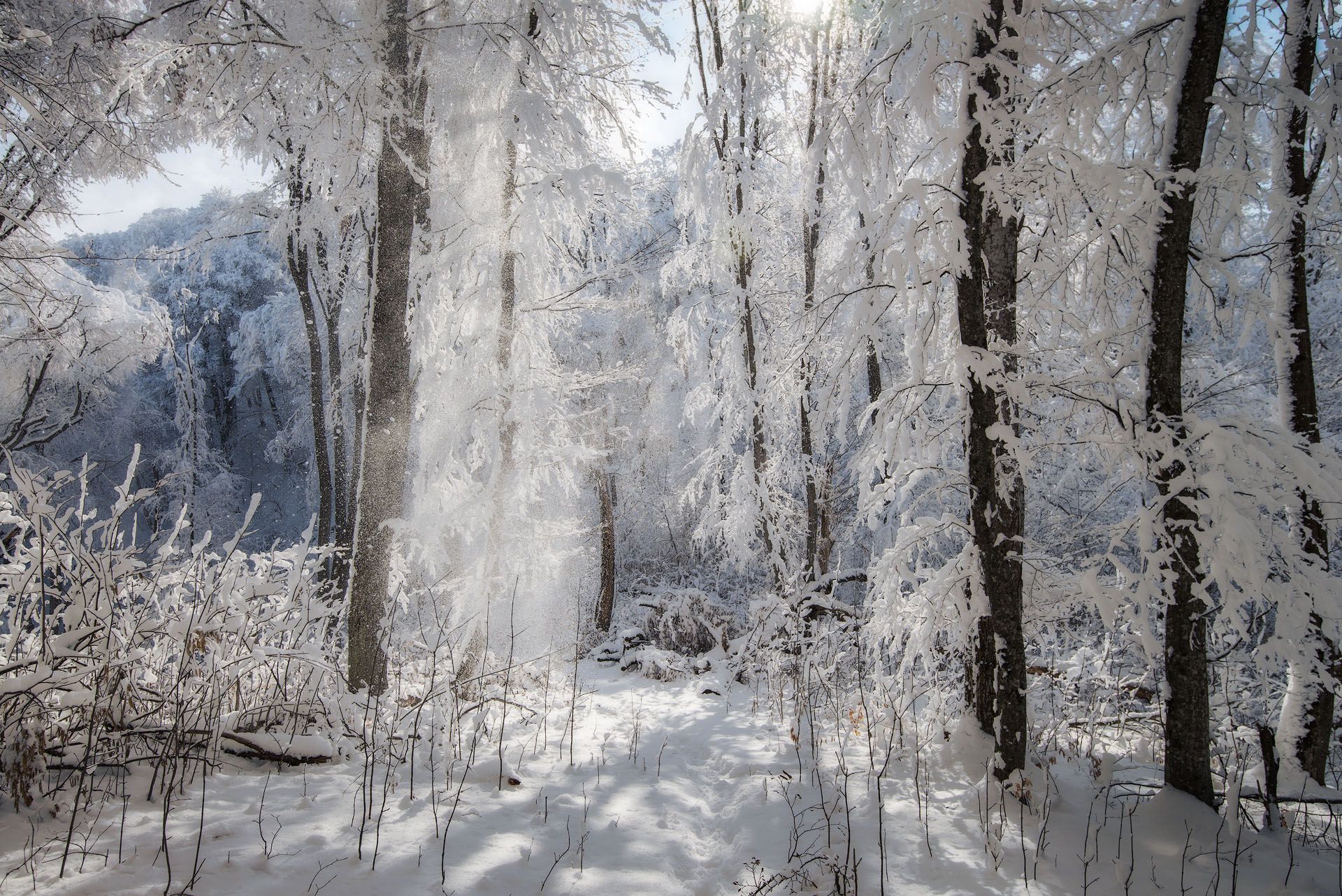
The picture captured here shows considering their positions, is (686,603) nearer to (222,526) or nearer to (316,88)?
(316,88)

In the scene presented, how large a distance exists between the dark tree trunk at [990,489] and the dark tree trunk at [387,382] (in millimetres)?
4290

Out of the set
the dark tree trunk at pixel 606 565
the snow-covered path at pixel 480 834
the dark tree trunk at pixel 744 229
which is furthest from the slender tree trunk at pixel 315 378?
the snow-covered path at pixel 480 834

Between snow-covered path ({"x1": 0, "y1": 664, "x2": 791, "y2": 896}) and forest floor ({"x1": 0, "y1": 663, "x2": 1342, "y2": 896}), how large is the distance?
1cm

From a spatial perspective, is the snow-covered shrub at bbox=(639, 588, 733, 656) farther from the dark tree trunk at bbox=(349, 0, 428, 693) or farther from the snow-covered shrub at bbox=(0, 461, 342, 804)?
the snow-covered shrub at bbox=(0, 461, 342, 804)

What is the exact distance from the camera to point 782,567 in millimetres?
8828

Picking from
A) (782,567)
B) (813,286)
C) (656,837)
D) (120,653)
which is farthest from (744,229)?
(120,653)

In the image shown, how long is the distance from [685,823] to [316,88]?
6.47m

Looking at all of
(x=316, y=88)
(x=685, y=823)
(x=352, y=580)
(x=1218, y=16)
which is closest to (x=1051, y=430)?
(x=1218, y=16)

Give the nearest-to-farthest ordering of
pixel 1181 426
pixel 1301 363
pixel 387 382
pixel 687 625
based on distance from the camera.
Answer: pixel 1181 426 → pixel 1301 363 → pixel 387 382 → pixel 687 625

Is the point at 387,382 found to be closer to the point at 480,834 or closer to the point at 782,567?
the point at 480,834

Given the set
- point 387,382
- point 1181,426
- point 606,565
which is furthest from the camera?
point 606,565

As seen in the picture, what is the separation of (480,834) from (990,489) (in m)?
3.12

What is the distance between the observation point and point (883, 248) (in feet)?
11.2

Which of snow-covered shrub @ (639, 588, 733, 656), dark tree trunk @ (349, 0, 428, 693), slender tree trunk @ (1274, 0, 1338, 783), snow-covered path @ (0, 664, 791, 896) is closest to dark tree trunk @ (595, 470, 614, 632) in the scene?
snow-covered shrub @ (639, 588, 733, 656)
